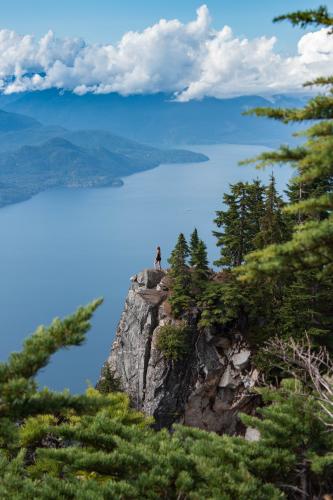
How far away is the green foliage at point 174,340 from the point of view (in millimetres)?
29984

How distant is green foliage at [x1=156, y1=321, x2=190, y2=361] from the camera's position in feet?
98.4

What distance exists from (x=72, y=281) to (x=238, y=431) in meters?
115

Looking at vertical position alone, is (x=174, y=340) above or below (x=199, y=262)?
below

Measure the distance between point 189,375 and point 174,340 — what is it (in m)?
2.88

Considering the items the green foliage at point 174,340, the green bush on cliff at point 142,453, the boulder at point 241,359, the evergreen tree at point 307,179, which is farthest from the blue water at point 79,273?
the evergreen tree at point 307,179

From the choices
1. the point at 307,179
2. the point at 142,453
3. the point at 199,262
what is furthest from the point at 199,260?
the point at 307,179

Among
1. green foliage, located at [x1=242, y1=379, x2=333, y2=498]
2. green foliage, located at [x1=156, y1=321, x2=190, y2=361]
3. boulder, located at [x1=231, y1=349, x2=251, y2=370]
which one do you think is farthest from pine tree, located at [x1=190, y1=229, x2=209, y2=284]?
green foliage, located at [x1=242, y1=379, x2=333, y2=498]

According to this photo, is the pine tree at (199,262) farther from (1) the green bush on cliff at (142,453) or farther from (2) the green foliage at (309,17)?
(2) the green foliage at (309,17)

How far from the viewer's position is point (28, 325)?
4673 inches

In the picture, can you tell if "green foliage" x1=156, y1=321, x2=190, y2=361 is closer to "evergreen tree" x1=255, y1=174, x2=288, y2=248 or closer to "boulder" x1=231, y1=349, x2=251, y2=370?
"boulder" x1=231, y1=349, x2=251, y2=370

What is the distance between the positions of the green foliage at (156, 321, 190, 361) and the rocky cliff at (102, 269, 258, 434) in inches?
24.6

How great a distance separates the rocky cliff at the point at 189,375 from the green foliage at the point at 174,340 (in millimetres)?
624

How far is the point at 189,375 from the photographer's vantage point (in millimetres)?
30938

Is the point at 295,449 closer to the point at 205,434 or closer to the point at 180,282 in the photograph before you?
the point at 205,434
